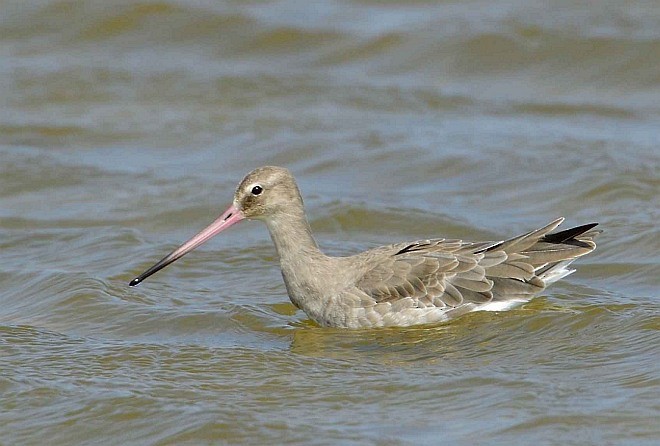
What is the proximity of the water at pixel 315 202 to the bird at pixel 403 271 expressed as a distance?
17 cm

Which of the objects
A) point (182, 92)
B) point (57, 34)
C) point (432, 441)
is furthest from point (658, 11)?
point (432, 441)

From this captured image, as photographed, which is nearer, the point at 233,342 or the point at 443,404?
the point at 443,404

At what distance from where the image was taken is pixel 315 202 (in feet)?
41.3

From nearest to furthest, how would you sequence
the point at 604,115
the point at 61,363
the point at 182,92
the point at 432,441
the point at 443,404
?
the point at 432,441 < the point at 443,404 < the point at 61,363 < the point at 604,115 < the point at 182,92

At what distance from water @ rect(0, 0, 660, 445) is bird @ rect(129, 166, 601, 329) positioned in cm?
17

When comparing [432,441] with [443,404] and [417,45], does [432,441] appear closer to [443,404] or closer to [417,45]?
[443,404]

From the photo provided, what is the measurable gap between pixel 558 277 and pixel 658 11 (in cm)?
875

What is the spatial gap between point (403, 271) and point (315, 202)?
329cm

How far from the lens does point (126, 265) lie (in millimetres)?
10992

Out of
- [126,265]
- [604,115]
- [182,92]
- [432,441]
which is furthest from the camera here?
[182,92]

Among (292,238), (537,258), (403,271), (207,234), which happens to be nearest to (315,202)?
(292,238)

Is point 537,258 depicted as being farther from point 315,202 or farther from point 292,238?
point 315,202

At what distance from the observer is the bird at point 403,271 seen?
367 inches

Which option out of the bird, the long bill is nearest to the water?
the bird
